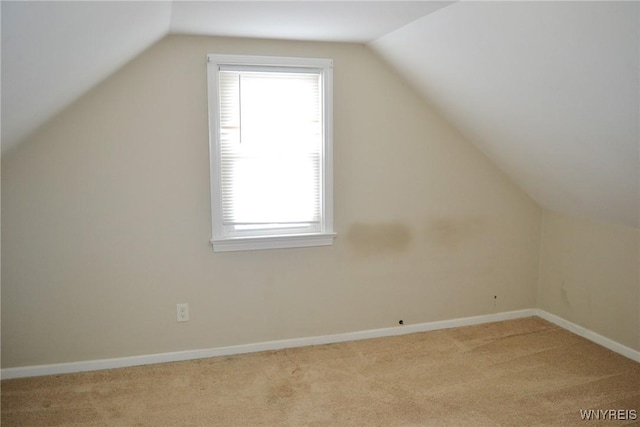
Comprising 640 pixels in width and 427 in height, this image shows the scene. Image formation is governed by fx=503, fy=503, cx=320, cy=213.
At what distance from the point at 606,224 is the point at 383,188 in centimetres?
150

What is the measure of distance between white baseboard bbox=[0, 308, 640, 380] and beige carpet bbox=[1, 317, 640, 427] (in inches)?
2.1

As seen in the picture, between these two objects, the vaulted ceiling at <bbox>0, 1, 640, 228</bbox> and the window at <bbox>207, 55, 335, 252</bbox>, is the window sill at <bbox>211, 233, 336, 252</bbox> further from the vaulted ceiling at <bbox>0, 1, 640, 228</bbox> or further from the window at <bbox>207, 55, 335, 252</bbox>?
the vaulted ceiling at <bbox>0, 1, 640, 228</bbox>

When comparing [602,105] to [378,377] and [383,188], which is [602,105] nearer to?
[383,188]

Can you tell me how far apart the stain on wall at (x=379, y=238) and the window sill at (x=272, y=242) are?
0.18 meters

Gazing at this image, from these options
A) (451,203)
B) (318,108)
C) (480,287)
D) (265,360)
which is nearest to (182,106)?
(318,108)

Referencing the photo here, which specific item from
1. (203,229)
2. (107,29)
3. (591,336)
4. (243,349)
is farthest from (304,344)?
(107,29)

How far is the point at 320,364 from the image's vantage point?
3184mm

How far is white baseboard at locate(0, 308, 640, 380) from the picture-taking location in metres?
3.03

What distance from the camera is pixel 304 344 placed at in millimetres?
3463

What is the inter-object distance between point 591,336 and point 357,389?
5.92 ft

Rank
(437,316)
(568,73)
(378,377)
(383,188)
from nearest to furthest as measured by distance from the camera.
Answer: (568,73) → (378,377) → (383,188) → (437,316)

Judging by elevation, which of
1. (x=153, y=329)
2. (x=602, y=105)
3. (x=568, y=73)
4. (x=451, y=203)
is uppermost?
(x=568, y=73)

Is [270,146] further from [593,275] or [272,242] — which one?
[593,275]

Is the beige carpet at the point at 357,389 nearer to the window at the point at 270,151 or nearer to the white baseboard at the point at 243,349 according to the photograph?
the white baseboard at the point at 243,349
